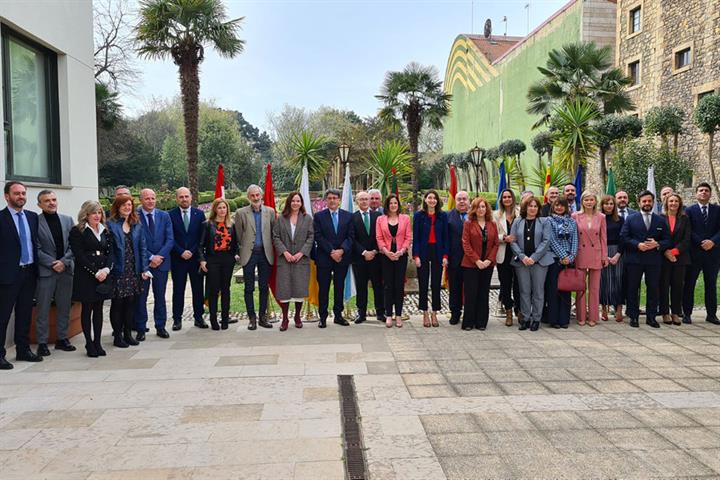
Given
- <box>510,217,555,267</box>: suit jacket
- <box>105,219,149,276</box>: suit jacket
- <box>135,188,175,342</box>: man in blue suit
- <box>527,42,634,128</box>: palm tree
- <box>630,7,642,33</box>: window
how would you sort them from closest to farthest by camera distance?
<box>105,219,149,276</box>: suit jacket
<box>135,188,175,342</box>: man in blue suit
<box>510,217,555,267</box>: suit jacket
<box>527,42,634,128</box>: palm tree
<box>630,7,642,33</box>: window

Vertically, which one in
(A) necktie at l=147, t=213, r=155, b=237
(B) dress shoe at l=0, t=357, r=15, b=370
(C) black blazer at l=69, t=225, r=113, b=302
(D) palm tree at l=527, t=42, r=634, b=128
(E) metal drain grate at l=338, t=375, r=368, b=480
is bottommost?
(E) metal drain grate at l=338, t=375, r=368, b=480

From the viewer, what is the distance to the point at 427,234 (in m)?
8.00

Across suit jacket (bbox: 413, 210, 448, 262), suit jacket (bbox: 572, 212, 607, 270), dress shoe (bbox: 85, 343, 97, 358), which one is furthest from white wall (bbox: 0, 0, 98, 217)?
suit jacket (bbox: 572, 212, 607, 270)

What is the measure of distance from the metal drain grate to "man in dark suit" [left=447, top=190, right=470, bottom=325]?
293 cm

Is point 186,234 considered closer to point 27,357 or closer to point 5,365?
point 27,357

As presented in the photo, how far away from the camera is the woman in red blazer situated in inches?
304

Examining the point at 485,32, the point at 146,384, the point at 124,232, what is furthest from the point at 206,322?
the point at 485,32

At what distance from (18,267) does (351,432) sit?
4.12 metres

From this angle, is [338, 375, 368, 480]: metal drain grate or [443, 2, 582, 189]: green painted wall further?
[443, 2, 582, 189]: green painted wall

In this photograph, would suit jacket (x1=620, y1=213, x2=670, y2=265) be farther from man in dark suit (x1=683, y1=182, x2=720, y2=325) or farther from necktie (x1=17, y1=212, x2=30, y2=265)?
necktie (x1=17, y1=212, x2=30, y2=265)

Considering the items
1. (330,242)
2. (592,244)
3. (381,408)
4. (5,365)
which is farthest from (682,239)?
(5,365)

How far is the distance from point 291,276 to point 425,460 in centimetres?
453

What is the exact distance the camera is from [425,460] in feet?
12.4

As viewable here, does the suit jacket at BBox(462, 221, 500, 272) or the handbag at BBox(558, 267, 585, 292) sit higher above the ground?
the suit jacket at BBox(462, 221, 500, 272)
